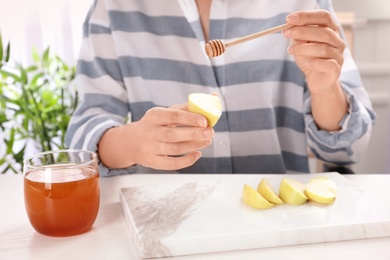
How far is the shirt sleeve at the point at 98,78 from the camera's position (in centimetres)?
136

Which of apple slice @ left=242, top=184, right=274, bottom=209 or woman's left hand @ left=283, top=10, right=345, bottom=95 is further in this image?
woman's left hand @ left=283, top=10, right=345, bottom=95

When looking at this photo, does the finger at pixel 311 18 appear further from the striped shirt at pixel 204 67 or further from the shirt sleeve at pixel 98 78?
the shirt sleeve at pixel 98 78

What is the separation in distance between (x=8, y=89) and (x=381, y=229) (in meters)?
1.75

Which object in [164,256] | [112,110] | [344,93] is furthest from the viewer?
[112,110]

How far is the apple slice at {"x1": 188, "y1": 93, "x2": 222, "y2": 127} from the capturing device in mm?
906

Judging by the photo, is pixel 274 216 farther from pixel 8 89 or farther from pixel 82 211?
pixel 8 89

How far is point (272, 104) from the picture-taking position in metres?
1.44

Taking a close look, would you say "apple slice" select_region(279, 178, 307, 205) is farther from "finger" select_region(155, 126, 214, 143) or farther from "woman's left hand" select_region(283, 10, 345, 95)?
"woman's left hand" select_region(283, 10, 345, 95)

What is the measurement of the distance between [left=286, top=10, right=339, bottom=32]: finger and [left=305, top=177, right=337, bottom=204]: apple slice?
0.97ft

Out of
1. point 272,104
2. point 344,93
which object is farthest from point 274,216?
point 272,104

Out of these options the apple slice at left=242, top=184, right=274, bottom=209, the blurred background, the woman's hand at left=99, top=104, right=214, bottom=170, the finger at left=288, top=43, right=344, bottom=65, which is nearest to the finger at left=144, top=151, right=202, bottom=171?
the woman's hand at left=99, top=104, right=214, bottom=170

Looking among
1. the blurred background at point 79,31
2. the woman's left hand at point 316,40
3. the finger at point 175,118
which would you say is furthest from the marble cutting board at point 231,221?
the blurred background at point 79,31

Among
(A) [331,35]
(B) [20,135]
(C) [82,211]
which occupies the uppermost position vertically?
(A) [331,35]

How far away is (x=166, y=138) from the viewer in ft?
3.14
